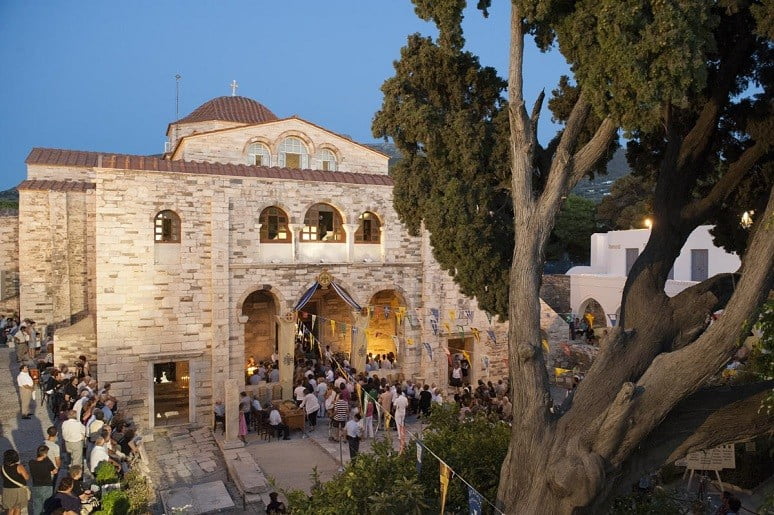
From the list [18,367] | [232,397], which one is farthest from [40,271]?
[232,397]

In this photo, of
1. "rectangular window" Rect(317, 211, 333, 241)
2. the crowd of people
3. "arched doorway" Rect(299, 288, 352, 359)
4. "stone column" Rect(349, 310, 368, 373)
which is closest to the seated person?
the crowd of people

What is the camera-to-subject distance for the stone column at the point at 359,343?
18.0m

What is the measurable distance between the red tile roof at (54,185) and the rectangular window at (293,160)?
24.4 feet

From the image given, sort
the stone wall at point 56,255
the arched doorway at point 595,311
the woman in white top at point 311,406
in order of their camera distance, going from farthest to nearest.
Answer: the arched doorway at point 595,311 < the stone wall at point 56,255 < the woman in white top at point 311,406

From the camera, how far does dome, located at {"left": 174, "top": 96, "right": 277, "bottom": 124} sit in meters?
25.8

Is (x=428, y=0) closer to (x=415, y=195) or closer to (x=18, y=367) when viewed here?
(x=415, y=195)

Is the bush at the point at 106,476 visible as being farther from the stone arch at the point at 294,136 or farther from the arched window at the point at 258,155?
the stone arch at the point at 294,136

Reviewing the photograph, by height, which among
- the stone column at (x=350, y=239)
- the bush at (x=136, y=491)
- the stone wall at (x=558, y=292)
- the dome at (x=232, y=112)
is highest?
the dome at (x=232, y=112)

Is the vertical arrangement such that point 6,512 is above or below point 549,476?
below

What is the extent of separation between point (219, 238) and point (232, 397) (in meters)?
4.67

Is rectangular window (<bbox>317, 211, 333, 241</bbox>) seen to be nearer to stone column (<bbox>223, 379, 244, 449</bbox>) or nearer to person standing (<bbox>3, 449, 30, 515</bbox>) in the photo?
stone column (<bbox>223, 379, 244, 449</bbox>)

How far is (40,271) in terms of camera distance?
2067cm

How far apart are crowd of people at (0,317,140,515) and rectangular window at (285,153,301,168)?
36.1ft

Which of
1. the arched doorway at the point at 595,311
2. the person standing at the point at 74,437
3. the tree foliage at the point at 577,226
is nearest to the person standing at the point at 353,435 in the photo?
the person standing at the point at 74,437
